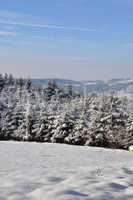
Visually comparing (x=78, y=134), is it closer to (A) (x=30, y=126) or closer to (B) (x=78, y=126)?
(B) (x=78, y=126)

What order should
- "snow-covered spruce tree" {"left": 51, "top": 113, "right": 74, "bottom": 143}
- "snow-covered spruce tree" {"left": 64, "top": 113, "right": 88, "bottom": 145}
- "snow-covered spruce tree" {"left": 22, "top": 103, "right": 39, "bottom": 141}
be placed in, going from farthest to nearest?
"snow-covered spruce tree" {"left": 22, "top": 103, "right": 39, "bottom": 141}
"snow-covered spruce tree" {"left": 51, "top": 113, "right": 74, "bottom": 143}
"snow-covered spruce tree" {"left": 64, "top": 113, "right": 88, "bottom": 145}

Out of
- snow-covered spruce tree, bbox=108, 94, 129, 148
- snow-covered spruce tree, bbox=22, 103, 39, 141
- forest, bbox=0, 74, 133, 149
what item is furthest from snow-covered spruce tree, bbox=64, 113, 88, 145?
snow-covered spruce tree, bbox=22, 103, 39, 141

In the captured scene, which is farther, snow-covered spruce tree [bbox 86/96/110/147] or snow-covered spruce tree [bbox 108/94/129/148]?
snow-covered spruce tree [bbox 86/96/110/147]

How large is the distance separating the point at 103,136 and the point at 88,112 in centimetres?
750

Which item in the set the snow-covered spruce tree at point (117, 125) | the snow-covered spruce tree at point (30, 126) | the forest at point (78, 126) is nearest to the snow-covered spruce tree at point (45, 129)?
the forest at point (78, 126)

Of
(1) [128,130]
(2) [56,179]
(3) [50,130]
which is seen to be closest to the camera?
(2) [56,179]

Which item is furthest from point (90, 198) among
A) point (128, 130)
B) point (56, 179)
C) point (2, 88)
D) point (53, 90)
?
point (2, 88)

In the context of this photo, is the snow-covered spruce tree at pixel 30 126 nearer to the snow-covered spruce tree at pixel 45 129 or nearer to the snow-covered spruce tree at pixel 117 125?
the snow-covered spruce tree at pixel 45 129

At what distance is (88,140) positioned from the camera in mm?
55969

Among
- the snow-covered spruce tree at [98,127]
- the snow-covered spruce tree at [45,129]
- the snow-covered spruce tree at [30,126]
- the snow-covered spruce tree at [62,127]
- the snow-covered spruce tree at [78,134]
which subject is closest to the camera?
the snow-covered spruce tree at [98,127]

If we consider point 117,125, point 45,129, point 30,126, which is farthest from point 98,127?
point 30,126

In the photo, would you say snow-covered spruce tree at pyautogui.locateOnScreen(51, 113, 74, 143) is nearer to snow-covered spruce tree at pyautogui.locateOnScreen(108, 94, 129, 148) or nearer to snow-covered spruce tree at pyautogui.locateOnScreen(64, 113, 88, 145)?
snow-covered spruce tree at pyautogui.locateOnScreen(64, 113, 88, 145)

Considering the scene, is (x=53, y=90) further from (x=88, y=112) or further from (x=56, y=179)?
(x=56, y=179)

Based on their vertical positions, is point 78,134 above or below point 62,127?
below
